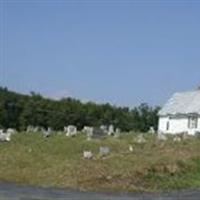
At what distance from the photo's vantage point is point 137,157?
28125 mm

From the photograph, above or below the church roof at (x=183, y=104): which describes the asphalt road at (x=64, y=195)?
below

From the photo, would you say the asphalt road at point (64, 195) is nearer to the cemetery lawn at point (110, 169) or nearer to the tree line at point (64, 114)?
the cemetery lawn at point (110, 169)

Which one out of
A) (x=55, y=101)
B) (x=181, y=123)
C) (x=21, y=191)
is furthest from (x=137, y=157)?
(x=55, y=101)

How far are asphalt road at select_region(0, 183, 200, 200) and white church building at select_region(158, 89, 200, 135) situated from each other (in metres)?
44.1

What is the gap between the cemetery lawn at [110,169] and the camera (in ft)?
76.0

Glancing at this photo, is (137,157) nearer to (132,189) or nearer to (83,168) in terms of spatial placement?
(83,168)

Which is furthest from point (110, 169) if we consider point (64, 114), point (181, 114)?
point (64, 114)

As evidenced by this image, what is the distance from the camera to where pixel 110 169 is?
983 inches

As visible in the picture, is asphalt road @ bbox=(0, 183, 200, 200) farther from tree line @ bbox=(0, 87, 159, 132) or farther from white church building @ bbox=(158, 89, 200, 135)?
tree line @ bbox=(0, 87, 159, 132)

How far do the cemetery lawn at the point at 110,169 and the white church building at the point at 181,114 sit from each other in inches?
1363

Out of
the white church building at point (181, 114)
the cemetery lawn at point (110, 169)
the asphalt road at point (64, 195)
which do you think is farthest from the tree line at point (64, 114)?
the asphalt road at point (64, 195)

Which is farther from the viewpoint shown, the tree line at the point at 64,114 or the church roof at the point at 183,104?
the tree line at the point at 64,114

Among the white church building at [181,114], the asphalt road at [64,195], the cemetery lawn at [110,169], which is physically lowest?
the asphalt road at [64,195]

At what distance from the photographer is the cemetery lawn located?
23172mm
